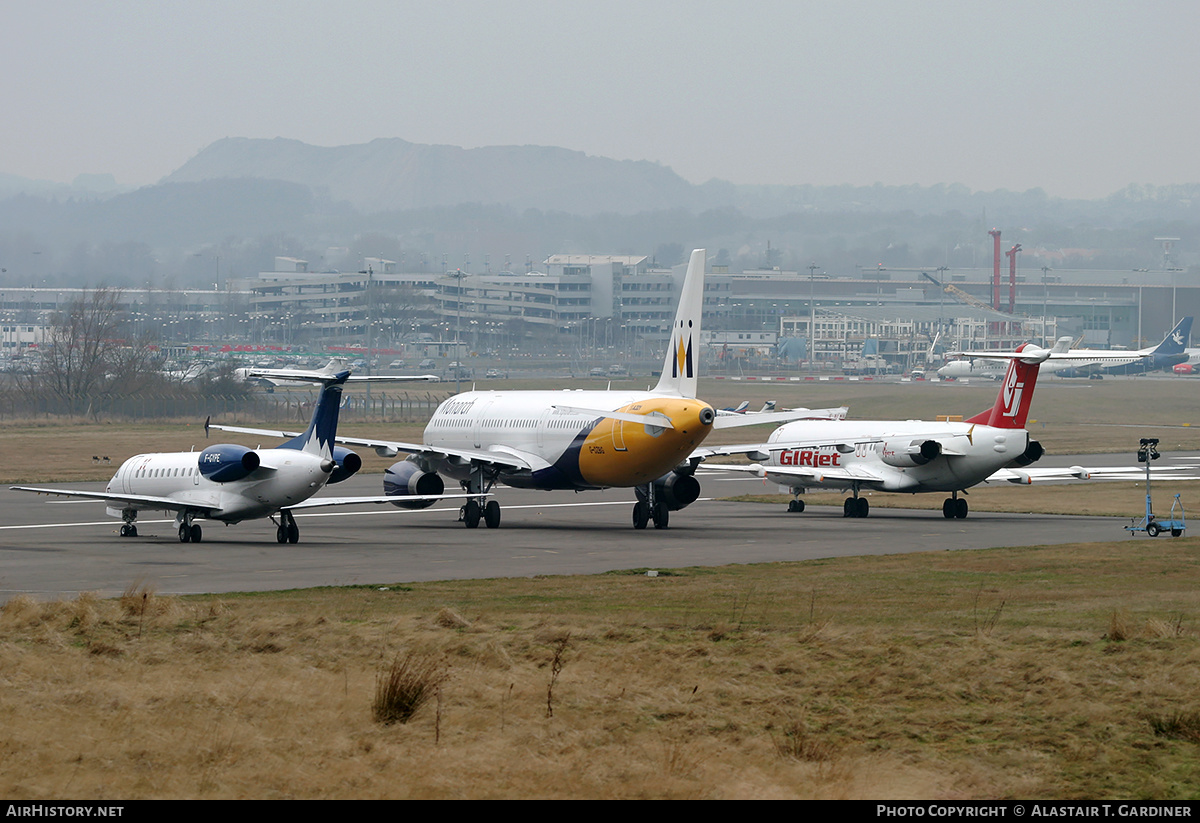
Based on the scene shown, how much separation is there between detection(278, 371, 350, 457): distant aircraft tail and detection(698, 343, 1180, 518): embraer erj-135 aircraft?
14.4 meters

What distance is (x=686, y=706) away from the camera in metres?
14.3

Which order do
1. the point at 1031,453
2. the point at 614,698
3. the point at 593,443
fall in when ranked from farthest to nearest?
the point at 1031,453 < the point at 593,443 < the point at 614,698

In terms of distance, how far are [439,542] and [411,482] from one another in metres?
6.47

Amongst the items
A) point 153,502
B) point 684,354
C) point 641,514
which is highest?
point 684,354

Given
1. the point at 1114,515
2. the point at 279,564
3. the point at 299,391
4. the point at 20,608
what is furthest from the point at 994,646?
the point at 299,391

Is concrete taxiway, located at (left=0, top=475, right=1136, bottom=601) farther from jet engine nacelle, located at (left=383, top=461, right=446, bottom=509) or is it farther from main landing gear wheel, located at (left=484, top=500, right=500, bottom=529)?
jet engine nacelle, located at (left=383, top=461, right=446, bottom=509)

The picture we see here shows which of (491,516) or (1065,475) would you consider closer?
(491,516)

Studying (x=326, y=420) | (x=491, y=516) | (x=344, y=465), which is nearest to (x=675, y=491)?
(x=491, y=516)

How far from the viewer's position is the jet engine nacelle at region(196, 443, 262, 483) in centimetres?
3569

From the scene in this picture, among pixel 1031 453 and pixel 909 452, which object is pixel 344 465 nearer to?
pixel 909 452

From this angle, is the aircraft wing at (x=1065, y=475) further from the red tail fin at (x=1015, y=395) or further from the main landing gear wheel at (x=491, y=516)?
the main landing gear wheel at (x=491, y=516)

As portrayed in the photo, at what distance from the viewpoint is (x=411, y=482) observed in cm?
4334

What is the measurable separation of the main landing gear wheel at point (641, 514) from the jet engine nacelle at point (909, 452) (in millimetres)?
10243

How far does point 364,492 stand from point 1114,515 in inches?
1085
